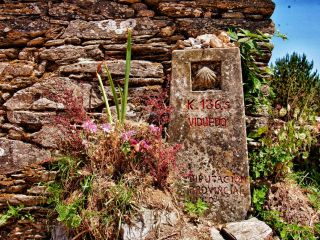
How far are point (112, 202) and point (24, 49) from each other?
1.93 m

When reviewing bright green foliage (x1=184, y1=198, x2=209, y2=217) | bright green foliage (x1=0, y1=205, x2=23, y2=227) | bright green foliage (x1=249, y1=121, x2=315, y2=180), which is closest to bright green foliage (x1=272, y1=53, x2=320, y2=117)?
bright green foliage (x1=249, y1=121, x2=315, y2=180)

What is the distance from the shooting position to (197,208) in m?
2.79

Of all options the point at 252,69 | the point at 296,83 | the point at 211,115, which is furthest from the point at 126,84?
the point at 296,83

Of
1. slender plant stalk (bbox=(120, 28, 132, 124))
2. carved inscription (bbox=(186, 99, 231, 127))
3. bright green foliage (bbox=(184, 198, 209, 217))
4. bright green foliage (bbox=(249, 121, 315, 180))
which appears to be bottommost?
bright green foliage (bbox=(184, 198, 209, 217))

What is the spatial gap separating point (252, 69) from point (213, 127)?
0.81m

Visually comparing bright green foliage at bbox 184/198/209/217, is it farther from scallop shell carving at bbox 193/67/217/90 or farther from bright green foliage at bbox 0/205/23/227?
bright green foliage at bbox 0/205/23/227

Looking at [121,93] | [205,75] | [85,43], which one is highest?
[85,43]

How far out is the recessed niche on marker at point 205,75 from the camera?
2.97 metres

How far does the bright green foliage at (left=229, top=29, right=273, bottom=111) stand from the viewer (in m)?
3.24

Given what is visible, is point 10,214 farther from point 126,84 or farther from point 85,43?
point 85,43

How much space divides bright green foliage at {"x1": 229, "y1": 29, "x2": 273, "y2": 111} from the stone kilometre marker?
32cm

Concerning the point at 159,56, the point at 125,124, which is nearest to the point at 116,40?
the point at 159,56

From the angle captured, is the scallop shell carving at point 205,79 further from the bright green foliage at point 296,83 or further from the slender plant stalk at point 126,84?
the bright green foliage at point 296,83

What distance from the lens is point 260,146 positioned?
321 centimetres
